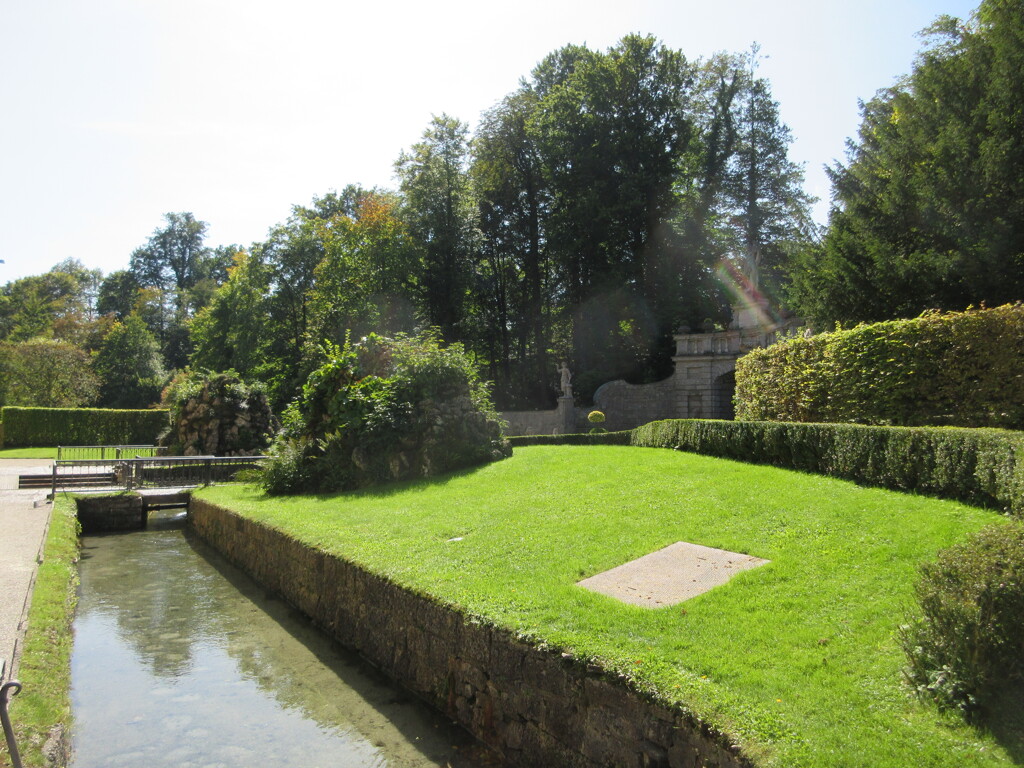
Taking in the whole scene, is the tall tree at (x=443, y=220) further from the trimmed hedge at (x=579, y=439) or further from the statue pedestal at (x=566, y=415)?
the trimmed hedge at (x=579, y=439)

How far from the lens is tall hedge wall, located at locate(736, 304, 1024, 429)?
32.0 feet

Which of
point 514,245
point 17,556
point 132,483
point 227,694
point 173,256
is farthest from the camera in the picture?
point 173,256

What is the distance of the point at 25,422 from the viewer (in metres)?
36.4

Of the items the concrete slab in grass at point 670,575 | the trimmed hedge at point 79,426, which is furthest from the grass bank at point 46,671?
the trimmed hedge at point 79,426

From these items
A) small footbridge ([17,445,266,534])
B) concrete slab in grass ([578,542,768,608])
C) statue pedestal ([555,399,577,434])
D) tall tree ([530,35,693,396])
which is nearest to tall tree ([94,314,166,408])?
small footbridge ([17,445,266,534])

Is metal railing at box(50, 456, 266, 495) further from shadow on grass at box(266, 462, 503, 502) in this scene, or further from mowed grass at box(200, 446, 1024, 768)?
mowed grass at box(200, 446, 1024, 768)

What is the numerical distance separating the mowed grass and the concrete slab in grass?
0.64ft

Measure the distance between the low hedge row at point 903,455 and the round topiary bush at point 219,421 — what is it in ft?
58.7

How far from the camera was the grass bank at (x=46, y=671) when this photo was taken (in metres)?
5.19

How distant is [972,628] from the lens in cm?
416

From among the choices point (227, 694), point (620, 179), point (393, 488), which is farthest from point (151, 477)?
point (620, 179)

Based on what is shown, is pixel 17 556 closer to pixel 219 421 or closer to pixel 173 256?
pixel 219 421

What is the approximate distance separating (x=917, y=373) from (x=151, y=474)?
61.7ft

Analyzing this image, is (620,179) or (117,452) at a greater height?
(620,179)
